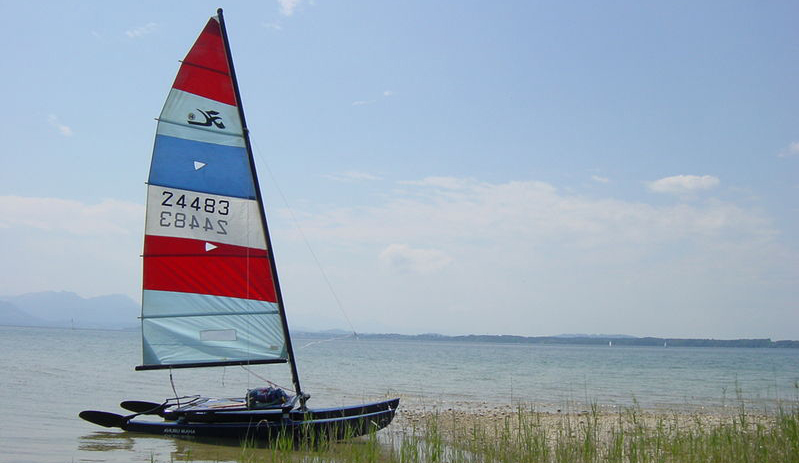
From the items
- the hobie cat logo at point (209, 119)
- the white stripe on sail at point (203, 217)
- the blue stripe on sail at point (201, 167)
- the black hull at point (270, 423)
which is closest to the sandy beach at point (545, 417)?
the black hull at point (270, 423)

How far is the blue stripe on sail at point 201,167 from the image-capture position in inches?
483

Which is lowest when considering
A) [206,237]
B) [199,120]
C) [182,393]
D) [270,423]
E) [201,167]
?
[182,393]

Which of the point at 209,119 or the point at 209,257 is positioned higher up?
the point at 209,119

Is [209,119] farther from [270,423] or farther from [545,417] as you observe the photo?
[545,417]

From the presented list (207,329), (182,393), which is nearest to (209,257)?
(207,329)

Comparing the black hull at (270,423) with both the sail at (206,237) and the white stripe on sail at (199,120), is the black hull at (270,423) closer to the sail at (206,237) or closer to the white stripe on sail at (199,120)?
the sail at (206,237)

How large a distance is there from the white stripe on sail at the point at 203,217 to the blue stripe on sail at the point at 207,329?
3.71ft

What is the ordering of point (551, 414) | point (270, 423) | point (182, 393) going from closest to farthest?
point (270, 423) < point (551, 414) < point (182, 393)

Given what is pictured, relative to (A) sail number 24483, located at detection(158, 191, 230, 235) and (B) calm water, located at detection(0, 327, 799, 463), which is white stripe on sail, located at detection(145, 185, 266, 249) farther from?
(B) calm water, located at detection(0, 327, 799, 463)

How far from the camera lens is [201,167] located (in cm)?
1243

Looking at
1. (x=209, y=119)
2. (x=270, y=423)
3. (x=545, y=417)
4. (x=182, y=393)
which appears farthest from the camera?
(x=182, y=393)

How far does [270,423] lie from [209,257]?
327cm

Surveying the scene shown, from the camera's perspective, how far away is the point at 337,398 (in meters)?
21.1

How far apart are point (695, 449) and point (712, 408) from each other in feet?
47.9
